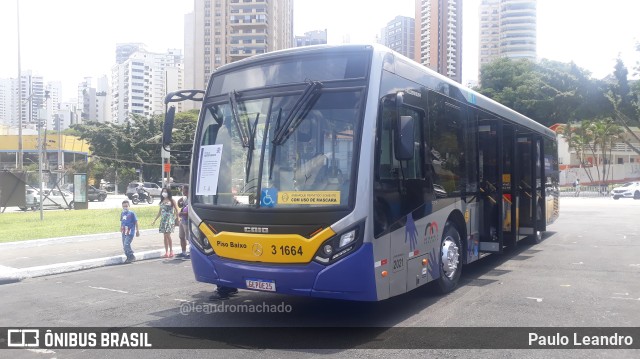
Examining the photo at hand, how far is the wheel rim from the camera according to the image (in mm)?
7926

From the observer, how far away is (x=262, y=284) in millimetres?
6141

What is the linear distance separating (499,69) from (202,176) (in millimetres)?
70266

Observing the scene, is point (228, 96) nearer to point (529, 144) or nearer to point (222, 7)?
point (529, 144)

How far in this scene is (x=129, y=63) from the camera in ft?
408

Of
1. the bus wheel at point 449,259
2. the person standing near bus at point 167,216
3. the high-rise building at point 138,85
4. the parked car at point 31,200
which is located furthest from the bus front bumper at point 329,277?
the high-rise building at point 138,85

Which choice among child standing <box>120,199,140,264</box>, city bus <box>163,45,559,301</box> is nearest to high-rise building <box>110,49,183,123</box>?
child standing <box>120,199,140,264</box>

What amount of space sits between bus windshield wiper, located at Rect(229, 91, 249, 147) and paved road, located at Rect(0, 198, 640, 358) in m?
2.24

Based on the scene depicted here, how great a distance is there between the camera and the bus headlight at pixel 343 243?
5.80m

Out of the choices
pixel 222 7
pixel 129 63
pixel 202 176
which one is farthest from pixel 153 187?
pixel 129 63

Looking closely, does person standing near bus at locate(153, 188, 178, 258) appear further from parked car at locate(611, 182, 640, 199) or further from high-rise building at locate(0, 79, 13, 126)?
high-rise building at locate(0, 79, 13, 126)

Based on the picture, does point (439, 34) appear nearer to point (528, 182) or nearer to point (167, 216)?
point (528, 182)

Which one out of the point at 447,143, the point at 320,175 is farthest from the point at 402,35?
the point at 320,175

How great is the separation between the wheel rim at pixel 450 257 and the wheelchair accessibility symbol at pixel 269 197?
301cm

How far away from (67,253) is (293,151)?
996cm
